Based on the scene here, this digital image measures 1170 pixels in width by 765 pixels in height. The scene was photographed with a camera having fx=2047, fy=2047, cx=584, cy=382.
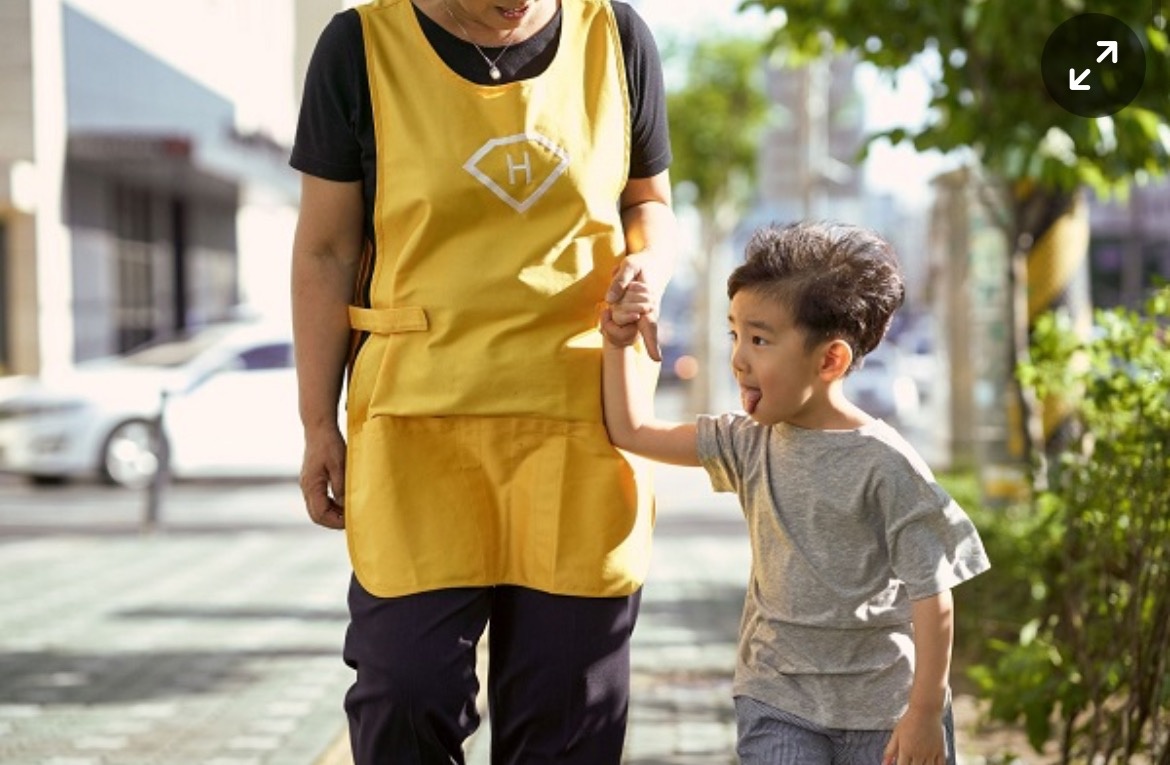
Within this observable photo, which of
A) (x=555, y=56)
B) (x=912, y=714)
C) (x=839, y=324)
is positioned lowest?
(x=912, y=714)

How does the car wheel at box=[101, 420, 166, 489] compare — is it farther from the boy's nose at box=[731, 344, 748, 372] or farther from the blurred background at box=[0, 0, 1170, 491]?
the boy's nose at box=[731, 344, 748, 372]

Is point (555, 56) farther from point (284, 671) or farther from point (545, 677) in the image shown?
point (284, 671)

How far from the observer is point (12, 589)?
32.1 feet

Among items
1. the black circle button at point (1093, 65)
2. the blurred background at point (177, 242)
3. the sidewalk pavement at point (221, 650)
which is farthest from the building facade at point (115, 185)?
the black circle button at point (1093, 65)

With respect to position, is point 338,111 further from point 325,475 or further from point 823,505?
point 823,505

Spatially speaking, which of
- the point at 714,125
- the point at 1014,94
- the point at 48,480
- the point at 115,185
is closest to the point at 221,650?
the point at 1014,94

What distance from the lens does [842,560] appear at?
2.93 m

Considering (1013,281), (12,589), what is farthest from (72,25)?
(1013,281)

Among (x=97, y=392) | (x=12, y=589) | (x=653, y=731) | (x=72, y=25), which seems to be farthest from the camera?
(x=97, y=392)

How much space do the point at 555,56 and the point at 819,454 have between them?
0.69 meters

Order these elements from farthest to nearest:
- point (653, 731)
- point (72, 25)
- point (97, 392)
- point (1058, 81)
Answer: point (97, 392) → point (72, 25) → point (1058, 81) → point (653, 731)

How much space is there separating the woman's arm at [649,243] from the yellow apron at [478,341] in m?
0.07

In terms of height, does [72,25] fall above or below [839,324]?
above

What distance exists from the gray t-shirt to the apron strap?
47 cm
